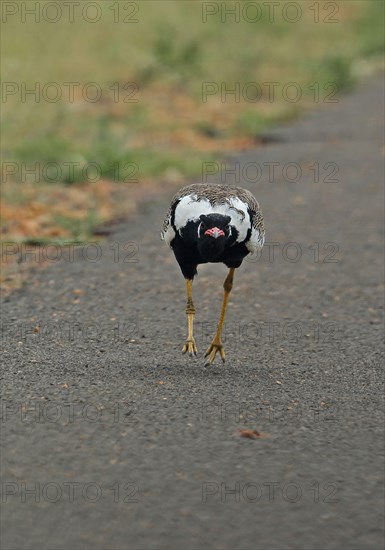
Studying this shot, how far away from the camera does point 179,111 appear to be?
16078mm

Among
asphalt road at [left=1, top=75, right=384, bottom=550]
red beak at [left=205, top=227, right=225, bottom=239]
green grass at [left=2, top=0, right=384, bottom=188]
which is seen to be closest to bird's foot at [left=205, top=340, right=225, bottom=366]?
asphalt road at [left=1, top=75, right=384, bottom=550]

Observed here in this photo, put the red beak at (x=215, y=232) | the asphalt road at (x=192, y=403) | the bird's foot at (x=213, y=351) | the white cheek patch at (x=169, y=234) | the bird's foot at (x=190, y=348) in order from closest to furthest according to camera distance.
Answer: the asphalt road at (x=192, y=403)
the red beak at (x=215, y=232)
the white cheek patch at (x=169, y=234)
the bird's foot at (x=213, y=351)
the bird's foot at (x=190, y=348)

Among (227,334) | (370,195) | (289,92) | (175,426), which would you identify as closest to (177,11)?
(289,92)

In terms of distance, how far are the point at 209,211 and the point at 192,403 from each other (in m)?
0.92

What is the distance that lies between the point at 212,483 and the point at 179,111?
477 inches

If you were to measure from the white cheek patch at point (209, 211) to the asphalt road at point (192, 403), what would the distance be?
0.80m

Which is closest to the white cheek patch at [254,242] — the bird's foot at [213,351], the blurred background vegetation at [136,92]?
the bird's foot at [213,351]

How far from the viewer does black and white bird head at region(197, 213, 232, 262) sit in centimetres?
535

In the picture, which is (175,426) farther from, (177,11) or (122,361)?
(177,11)

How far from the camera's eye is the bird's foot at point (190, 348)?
20.3 feet

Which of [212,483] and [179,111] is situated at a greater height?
[179,111]

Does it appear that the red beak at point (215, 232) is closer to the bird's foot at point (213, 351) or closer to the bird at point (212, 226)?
the bird at point (212, 226)

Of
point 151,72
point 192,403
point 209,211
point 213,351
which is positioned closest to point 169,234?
point 209,211

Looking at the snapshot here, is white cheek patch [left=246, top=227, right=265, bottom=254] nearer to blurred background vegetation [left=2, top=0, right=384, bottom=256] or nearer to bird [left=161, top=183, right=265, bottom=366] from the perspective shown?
bird [left=161, top=183, right=265, bottom=366]
